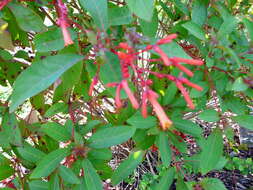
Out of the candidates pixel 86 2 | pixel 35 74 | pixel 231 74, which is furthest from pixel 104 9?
pixel 231 74

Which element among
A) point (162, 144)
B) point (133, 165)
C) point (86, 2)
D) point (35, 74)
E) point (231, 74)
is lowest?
point (133, 165)

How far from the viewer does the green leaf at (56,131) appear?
37.9 inches

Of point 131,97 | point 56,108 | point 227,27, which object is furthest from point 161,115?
point 56,108

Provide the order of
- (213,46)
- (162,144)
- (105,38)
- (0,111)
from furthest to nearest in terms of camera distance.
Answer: (0,111) < (162,144) < (213,46) < (105,38)

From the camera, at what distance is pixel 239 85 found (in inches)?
32.4

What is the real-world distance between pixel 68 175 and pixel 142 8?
48 centimetres

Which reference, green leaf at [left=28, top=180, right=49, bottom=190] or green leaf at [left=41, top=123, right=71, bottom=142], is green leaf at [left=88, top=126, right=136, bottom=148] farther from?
green leaf at [left=28, top=180, right=49, bottom=190]

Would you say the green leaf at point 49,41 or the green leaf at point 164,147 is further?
the green leaf at point 164,147

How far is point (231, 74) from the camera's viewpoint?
0.91 m

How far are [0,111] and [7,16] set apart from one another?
0.30 meters

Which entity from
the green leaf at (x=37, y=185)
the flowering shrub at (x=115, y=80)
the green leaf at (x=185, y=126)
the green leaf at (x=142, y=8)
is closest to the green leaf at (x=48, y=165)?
the flowering shrub at (x=115, y=80)

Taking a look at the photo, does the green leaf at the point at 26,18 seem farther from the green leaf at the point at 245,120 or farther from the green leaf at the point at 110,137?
the green leaf at the point at 245,120

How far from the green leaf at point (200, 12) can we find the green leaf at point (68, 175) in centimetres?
54

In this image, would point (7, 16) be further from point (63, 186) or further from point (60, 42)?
point (63, 186)
